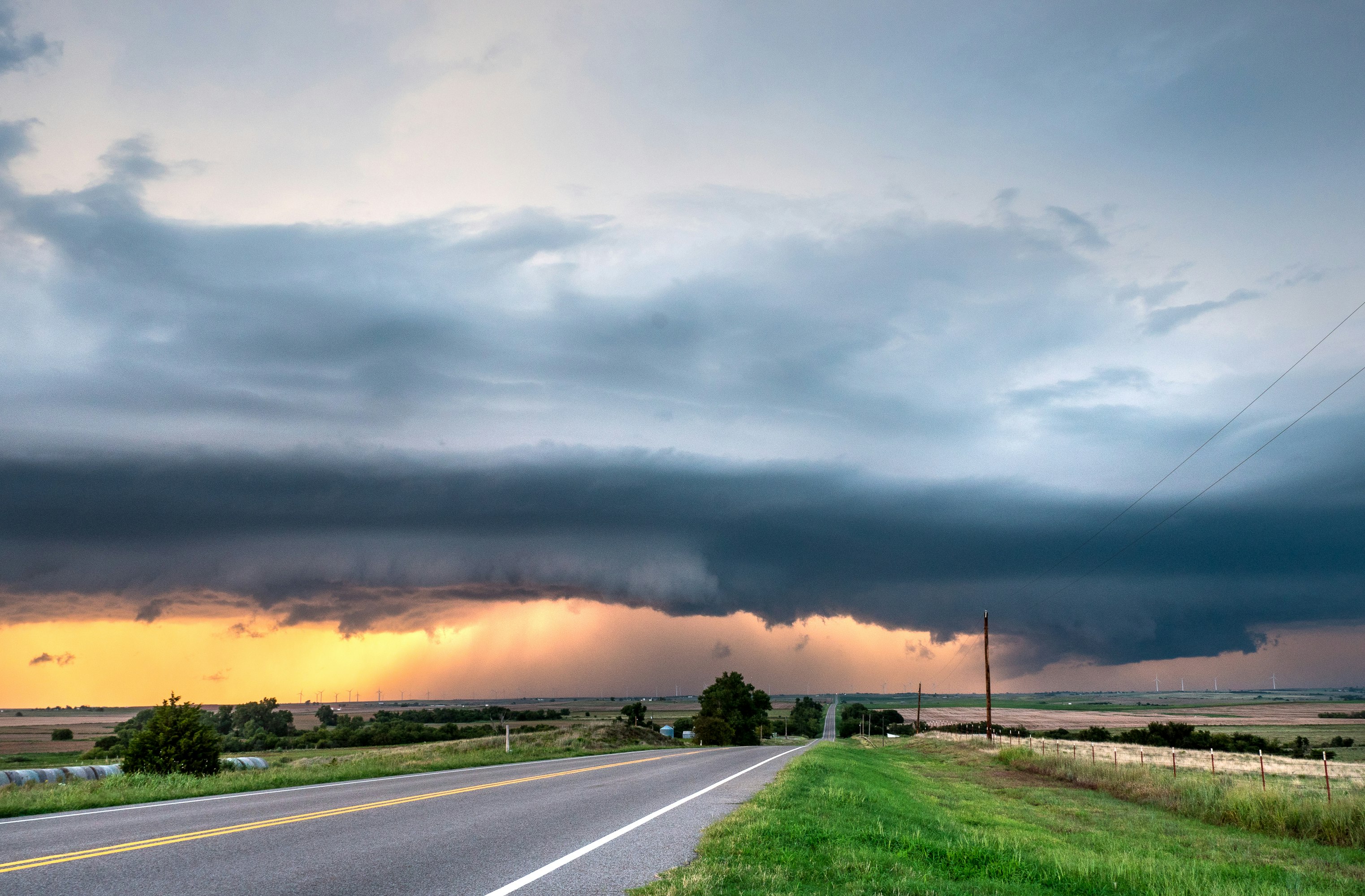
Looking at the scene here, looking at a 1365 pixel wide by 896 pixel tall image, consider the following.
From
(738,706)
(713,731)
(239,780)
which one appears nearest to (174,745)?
(239,780)

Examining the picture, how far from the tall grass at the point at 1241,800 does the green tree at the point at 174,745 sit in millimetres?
29685

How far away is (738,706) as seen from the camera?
106188 mm

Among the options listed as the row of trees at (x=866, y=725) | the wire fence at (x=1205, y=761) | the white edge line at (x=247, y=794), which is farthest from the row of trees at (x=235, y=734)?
the row of trees at (x=866, y=725)

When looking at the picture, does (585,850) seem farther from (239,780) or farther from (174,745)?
(174,745)

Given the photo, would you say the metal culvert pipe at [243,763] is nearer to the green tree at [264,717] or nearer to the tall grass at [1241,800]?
the tall grass at [1241,800]

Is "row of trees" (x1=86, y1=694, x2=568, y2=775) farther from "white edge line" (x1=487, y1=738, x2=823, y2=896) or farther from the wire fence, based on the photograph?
the wire fence

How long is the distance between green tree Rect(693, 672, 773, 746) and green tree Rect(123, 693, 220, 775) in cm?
8029

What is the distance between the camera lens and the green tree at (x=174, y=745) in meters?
22.1

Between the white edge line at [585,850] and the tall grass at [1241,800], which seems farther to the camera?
the tall grass at [1241,800]

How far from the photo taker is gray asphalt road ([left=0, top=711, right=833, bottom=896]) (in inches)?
321

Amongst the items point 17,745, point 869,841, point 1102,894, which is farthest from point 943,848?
point 17,745

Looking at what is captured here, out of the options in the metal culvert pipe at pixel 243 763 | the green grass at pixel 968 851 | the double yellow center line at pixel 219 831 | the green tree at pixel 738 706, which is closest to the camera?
the double yellow center line at pixel 219 831

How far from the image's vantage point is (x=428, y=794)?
57.0 ft

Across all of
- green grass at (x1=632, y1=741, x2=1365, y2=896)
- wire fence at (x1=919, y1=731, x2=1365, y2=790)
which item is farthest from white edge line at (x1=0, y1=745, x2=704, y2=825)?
wire fence at (x1=919, y1=731, x2=1365, y2=790)
